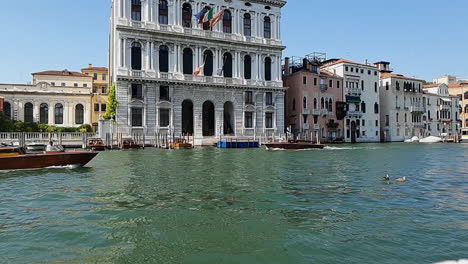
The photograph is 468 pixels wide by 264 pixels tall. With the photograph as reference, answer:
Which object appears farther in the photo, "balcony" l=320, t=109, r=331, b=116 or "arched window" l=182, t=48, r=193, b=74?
"balcony" l=320, t=109, r=331, b=116

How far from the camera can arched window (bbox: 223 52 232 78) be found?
40.9 metres

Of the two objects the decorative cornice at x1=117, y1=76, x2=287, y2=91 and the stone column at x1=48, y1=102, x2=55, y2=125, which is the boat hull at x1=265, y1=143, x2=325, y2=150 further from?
the stone column at x1=48, y1=102, x2=55, y2=125

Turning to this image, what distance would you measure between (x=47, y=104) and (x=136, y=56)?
15099 millimetres

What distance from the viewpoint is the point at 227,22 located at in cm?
4153

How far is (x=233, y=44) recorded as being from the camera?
40.9m

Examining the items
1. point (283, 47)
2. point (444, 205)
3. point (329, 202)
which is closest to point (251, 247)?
point (329, 202)

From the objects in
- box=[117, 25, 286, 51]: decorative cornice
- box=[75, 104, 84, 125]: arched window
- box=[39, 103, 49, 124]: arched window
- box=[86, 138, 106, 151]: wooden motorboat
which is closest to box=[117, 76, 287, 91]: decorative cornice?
box=[117, 25, 286, 51]: decorative cornice

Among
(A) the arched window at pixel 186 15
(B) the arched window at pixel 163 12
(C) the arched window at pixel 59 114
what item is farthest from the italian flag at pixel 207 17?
(C) the arched window at pixel 59 114

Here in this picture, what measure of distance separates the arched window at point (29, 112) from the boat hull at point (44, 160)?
3154cm

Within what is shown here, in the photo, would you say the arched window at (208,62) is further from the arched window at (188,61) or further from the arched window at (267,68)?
the arched window at (267,68)

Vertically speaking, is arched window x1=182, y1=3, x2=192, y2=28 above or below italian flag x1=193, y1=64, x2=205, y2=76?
above

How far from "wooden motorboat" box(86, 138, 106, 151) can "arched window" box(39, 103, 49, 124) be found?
50.9ft

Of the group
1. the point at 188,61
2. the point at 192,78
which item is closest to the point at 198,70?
the point at 192,78

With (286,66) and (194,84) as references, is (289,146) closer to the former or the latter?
(194,84)
